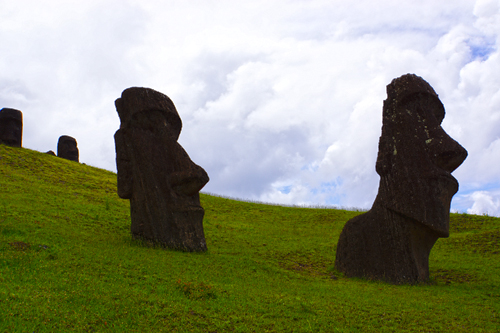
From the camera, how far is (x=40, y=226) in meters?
12.2

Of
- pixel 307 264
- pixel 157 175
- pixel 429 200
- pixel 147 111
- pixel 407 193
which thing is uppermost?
pixel 147 111

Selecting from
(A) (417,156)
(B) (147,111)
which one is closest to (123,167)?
(B) (147,111)

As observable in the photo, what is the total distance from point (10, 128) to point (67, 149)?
25.2 ft

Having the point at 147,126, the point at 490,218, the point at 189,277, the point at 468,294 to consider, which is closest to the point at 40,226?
the point at 147,126

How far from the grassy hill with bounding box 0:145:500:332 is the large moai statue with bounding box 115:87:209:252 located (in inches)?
36.4

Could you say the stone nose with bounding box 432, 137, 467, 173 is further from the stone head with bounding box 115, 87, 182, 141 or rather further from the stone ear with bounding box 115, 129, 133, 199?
the stone ear with bounding box 115, 129, 133, 199

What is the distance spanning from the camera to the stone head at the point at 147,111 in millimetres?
13188

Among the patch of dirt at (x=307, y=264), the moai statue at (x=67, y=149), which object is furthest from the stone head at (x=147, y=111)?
the moai statue at (x=67, y=149)

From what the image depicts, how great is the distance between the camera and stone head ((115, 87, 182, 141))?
13188 mm

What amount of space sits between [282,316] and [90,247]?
6.12 meters

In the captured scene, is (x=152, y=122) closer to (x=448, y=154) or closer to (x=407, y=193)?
(x=407, y=193)

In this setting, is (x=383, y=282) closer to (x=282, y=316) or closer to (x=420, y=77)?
(x=282, y=316)

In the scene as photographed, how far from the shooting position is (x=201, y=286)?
7.51m

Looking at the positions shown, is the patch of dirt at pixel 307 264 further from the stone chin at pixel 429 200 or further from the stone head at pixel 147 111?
the stone head at pixel 147 111
